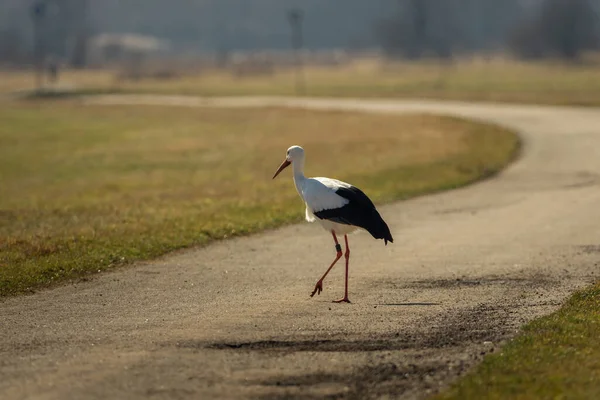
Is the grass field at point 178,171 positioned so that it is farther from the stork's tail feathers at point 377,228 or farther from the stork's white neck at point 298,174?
the stork's tail feathers at point 377,228

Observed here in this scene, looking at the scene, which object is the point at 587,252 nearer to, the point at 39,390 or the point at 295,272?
the point at 295,272

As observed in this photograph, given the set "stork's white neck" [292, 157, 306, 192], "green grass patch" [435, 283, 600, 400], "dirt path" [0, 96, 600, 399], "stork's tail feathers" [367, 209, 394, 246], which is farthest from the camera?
"stork's white neck" [292, 157, 306, 192]

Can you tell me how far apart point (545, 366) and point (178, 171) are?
1128 inches

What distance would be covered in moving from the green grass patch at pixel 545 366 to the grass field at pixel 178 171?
683cm

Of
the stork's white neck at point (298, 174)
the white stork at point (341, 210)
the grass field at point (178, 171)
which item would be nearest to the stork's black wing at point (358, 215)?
the white stork at point (341, 210)

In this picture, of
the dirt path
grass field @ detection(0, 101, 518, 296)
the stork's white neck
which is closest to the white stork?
the stork's white neck

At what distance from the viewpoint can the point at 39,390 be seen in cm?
959

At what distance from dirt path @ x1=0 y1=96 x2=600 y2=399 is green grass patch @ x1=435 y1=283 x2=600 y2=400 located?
32cm

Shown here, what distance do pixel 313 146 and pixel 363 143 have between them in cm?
187

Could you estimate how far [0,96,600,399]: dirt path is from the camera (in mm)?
9930

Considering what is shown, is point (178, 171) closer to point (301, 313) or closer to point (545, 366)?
point (301, 313)

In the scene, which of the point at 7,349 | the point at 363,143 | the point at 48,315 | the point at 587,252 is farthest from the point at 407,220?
the point at 363,143

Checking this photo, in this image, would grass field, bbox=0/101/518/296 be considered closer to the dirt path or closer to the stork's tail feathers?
the dirt path

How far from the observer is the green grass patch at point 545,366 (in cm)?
936
